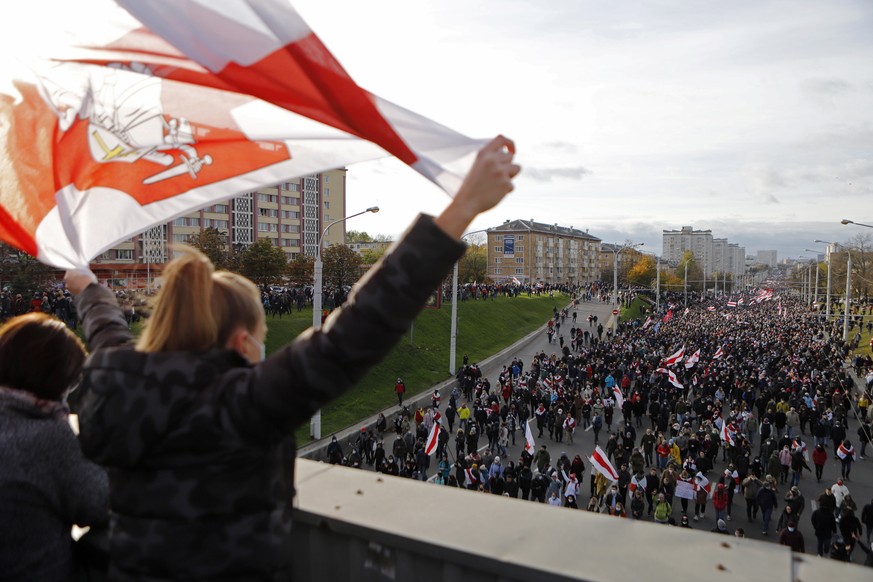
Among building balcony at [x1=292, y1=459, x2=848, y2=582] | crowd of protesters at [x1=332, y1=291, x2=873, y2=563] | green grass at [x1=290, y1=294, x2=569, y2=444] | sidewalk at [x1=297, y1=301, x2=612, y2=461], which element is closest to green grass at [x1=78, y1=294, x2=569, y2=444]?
green grass at [x1=290, y1=294, x2=569, y2=444]

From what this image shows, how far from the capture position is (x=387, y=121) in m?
2.56

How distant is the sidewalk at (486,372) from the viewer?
70.9ft

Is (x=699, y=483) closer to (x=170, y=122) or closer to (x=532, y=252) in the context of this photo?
(x=170, y=122)

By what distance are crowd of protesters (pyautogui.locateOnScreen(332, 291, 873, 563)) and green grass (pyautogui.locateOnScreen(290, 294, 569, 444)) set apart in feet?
7.38

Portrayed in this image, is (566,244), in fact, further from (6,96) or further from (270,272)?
(6,96)

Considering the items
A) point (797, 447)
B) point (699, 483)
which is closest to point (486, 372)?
point (797, 447)

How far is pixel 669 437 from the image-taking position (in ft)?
72.7

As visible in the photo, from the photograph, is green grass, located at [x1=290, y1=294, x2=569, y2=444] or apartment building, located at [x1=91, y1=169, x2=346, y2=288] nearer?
green grass, located at [x1=290, y1=294, x2=569, y2=444]

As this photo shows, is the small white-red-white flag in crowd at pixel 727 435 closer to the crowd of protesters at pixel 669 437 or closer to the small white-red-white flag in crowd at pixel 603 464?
the crowd of protesters at pixel 669 437

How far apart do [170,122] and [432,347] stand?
3624cm

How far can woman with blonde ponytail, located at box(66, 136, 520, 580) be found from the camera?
5.01 feet

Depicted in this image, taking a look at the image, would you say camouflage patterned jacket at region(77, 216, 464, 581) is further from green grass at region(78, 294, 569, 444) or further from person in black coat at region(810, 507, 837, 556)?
green grass at region(78, 294, 569, 444)

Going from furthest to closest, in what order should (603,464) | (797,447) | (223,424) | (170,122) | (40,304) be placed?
(40,304) → (797,447) → (603,464) → (170,122) → (223,424)

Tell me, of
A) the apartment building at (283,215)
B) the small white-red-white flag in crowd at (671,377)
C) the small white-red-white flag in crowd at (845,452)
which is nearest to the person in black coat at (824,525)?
the small white-red-white flag in crowd at (845,452)
